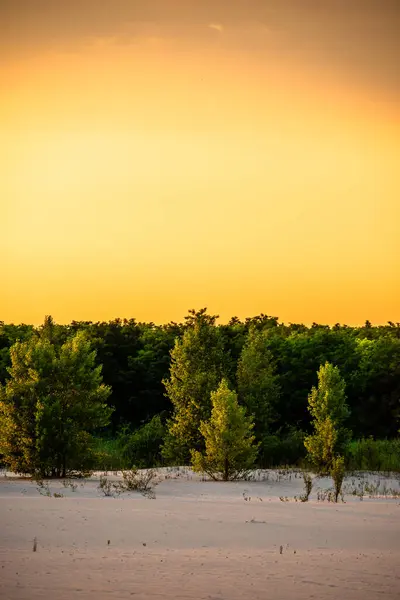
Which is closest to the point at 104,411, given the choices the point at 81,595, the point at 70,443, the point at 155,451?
the point at 70,443

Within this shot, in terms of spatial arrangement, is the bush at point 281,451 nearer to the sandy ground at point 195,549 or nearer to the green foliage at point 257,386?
the green foliage at point 257,386

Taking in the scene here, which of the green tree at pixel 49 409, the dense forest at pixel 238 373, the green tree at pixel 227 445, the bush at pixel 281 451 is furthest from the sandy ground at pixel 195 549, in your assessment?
the bush at pixel 281 451

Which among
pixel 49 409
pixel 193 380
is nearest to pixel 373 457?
pixel 193 380

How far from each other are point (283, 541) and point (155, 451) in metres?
26.5

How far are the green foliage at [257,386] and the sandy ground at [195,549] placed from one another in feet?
55.9

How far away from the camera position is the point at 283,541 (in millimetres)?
15367

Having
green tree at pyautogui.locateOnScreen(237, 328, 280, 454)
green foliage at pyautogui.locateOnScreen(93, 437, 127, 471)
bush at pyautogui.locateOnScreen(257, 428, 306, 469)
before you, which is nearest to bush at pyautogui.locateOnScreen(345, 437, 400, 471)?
bush at pyautogui.locateOnScreen(257, 428, 306, 469)

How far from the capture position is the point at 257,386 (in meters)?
40.9

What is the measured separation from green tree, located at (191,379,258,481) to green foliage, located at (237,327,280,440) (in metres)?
8.74

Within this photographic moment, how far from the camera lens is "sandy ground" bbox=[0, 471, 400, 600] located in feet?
34.9

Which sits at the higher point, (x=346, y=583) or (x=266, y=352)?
(x=266, y=352)

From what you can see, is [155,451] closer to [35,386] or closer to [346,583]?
[35,386]

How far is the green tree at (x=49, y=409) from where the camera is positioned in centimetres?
2906

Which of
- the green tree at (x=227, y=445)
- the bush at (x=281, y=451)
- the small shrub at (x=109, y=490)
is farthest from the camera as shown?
the bush at (x=281, y=451)
